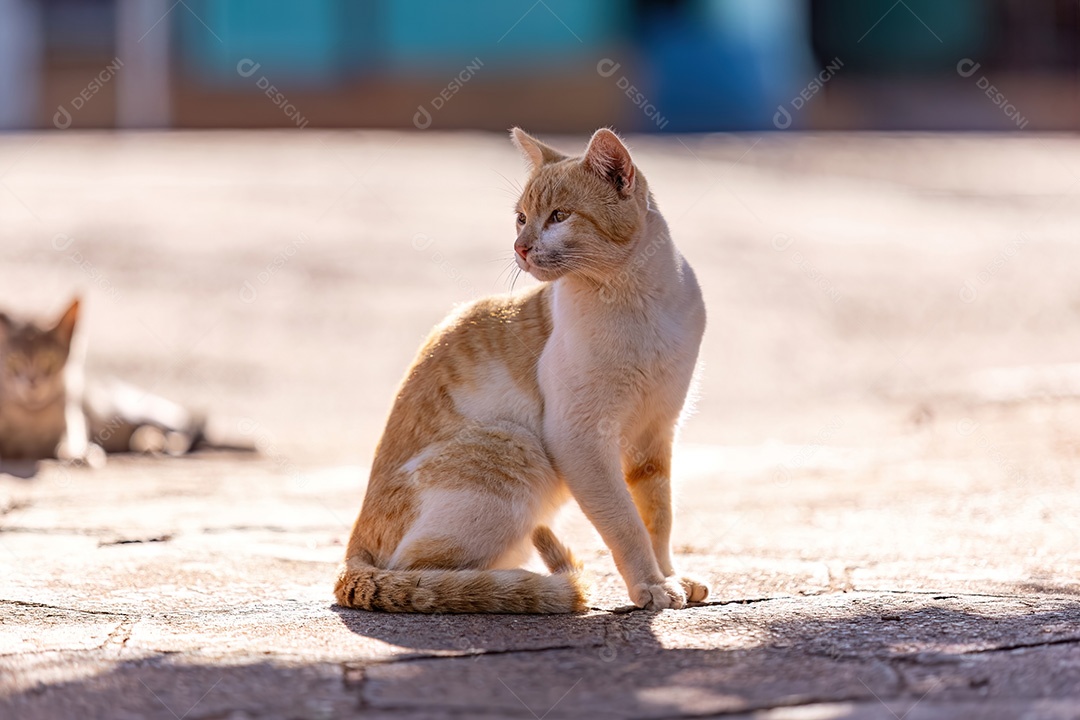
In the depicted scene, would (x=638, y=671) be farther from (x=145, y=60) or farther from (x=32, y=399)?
(x=145, y=60)

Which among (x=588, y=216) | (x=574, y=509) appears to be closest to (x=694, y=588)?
(x=588, y=216)

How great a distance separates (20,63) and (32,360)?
39.0ft

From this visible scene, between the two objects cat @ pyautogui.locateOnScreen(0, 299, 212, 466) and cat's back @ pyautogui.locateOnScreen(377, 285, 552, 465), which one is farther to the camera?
cat @ pyautogui.locateOnScreen(0, 299, 212, 466)

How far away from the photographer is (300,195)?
508 inches

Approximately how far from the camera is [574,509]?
5.70m

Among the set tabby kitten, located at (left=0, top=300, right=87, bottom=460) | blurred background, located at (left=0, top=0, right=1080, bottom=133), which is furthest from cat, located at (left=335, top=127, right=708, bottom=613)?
blurred background, located at (left=0, top=0, right=1080, bottom=133)

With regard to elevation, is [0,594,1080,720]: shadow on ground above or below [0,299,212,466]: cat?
below

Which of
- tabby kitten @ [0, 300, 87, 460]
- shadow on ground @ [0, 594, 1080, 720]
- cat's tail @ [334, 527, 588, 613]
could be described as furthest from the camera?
tabby kitten @ [0, 300, 87, 460]

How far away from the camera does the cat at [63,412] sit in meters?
7.33

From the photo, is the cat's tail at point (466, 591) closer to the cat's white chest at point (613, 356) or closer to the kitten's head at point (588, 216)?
the cat's white chest at point (613, 356)

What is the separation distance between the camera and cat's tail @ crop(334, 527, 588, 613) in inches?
138

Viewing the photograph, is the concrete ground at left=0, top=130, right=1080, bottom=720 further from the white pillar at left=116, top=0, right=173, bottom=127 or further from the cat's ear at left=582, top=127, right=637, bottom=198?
the white pillar at left=116, top=0, right=173, bottom=127

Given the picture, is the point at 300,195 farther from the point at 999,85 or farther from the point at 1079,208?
the point at 999,85

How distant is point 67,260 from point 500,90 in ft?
26.4
